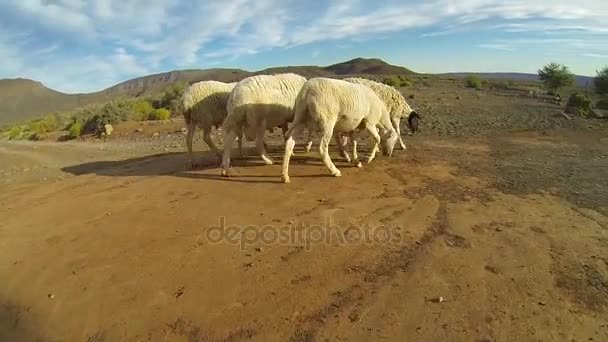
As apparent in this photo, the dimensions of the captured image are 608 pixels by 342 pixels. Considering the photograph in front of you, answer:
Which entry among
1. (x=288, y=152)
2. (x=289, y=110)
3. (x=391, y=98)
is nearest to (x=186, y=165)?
(x=289, y=110)

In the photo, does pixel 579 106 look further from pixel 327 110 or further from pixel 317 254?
pixel 317 254

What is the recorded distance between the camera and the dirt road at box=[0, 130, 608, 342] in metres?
4.17

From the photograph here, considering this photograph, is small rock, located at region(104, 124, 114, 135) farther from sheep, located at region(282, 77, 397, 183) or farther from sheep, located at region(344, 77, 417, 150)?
sheep, located at region(282, 77, 397, 183)

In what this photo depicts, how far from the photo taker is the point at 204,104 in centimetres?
1073

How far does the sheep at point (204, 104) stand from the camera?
10.7m

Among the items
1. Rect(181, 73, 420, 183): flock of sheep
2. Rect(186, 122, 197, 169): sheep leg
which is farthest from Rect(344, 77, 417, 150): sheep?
Rect(186, 122, 197, 169): sheep leg

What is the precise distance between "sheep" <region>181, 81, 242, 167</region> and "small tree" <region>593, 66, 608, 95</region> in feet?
114

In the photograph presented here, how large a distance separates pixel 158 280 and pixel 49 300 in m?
1.27

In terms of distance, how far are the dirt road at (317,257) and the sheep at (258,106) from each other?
100cm

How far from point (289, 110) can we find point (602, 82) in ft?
114

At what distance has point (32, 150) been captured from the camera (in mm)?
17219

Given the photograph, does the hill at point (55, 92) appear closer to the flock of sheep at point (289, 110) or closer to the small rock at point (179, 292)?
the flock of sheep at point (289, 110)

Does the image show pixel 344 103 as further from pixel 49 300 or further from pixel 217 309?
pixel 49 300

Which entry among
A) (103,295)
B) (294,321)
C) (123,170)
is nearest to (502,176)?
(294,321)
